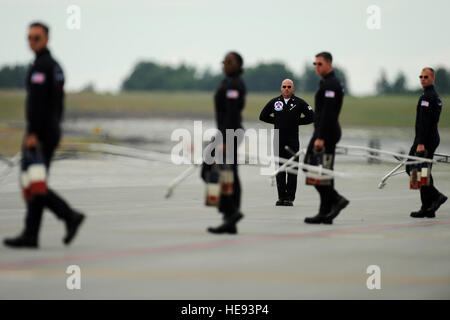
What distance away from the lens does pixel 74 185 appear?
20.0m

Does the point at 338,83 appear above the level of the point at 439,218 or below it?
above

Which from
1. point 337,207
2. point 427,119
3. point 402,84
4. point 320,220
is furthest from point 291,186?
point 402,84

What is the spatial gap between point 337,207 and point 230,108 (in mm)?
2570

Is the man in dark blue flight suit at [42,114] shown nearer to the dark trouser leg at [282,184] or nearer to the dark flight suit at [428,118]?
the dark flight suit at [428,118]

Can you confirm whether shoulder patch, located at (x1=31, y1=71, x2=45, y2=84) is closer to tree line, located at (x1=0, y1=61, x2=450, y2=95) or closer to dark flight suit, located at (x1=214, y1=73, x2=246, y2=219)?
dark flight suit, located at (x1=214, y1=73, x2=246, y2=219)

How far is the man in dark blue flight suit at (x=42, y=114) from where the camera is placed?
8.84m

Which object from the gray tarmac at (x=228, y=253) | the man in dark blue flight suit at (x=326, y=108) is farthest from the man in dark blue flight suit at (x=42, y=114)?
the man in dark blue flight suit at (x=326, y=108)

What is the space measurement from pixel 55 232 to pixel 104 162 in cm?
1940

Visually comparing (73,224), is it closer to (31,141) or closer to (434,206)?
(31,141)

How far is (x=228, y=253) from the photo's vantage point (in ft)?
30.2

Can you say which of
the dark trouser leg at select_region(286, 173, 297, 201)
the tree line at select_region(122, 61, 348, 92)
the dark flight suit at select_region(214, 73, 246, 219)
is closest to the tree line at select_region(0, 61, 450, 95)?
the tree line at select_region(122, 61, 348, 92)
